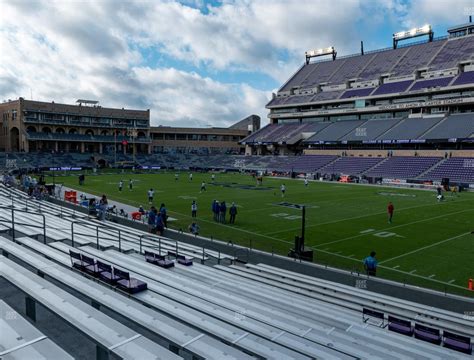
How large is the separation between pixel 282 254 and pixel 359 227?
27.0 feet

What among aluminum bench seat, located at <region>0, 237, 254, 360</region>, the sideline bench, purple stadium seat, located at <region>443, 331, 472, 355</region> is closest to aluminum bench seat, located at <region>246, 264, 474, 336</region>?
purple stadium seat, located at <region>443, 331, 472, 355</region>

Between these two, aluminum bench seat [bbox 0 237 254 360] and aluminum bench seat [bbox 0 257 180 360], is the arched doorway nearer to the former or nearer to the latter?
aluminum bench seat [bbox 0 237 254 360]

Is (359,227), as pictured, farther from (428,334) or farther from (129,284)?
(129,284)

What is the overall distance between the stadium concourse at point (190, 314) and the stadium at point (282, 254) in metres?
0.03

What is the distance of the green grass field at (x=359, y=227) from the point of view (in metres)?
15.0

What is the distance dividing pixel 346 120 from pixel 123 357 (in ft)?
255

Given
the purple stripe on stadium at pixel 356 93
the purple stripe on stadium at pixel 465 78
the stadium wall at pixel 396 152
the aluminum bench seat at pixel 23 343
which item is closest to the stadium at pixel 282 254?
the aluminum bench seat at pixel 23 343

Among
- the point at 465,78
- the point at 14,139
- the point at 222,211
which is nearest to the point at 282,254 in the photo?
the point at 222,211

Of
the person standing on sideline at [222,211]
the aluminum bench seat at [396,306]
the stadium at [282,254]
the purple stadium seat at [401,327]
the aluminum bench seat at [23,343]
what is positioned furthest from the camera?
the person standing on sideline at [222,211]

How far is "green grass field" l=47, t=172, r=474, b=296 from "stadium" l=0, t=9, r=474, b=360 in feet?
0.42

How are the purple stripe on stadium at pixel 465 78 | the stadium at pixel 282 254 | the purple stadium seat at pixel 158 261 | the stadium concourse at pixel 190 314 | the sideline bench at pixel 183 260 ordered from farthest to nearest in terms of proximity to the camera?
the purple stripe on stadium at pixel 465 78
the sideline bench at pixel 183 260
the purple stadium seat at pixel 158 261
the stadium at pixel 282 254
the stadium concourse at pixel 190 314

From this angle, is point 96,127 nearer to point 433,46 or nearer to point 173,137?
point 173,137

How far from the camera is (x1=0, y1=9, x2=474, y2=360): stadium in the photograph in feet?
16.9

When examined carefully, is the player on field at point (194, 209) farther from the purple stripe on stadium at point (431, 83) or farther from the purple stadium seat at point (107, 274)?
the purple stripe on stadium at point (431, 83)
